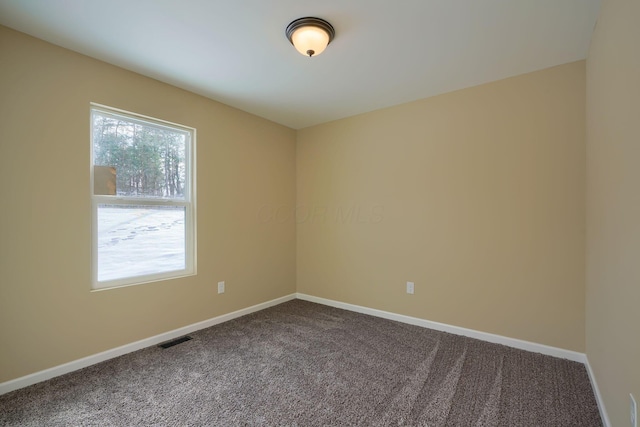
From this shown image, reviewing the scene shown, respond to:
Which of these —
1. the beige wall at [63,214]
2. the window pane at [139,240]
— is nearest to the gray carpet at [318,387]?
the beige wall at [63,214]

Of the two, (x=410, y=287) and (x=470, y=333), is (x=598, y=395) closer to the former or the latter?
(x=470, y=333)

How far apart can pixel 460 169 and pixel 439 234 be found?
0.71 meters

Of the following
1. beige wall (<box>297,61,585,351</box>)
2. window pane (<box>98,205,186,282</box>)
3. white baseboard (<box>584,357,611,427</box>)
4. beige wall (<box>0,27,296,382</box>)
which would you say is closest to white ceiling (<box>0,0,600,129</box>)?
beige wall (<box>0,27,296,382</box>)

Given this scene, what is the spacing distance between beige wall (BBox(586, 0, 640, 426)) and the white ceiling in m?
0.40

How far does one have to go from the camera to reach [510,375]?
2209 mm

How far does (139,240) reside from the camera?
→ 278 centimetres

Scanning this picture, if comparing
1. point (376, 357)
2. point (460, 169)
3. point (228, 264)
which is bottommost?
point (376, 357)

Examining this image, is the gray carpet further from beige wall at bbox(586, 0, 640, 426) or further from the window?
the window

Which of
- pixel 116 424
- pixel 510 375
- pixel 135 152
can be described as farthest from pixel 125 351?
pixel 510 375

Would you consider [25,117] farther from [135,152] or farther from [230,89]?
[230,89]

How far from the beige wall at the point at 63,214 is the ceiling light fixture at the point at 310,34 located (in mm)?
1600

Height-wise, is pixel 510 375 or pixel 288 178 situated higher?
pixel 288 178

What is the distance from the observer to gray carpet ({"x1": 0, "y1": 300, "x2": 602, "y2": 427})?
1766 mm

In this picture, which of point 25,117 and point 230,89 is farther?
point 230,89
